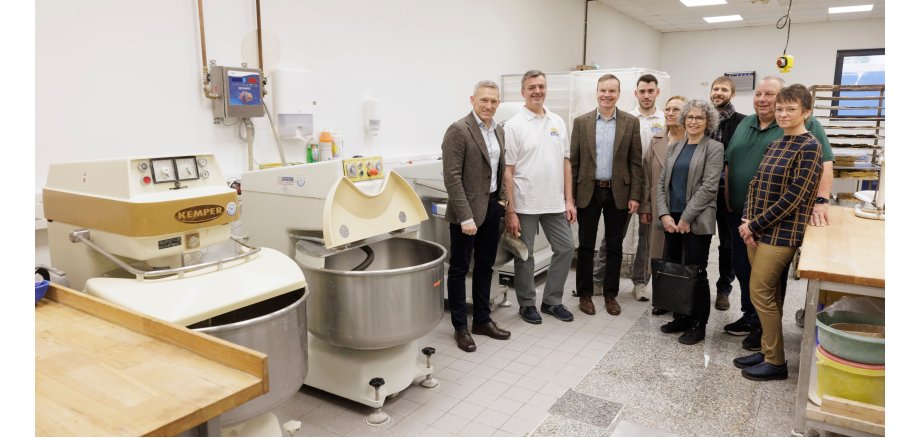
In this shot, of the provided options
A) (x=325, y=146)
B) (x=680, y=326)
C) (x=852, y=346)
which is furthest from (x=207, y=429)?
(x=680, y=326)

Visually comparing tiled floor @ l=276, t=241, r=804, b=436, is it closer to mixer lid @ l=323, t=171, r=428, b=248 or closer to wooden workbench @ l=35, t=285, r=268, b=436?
mixer lid @ l=323, t=171, r=428, b=248

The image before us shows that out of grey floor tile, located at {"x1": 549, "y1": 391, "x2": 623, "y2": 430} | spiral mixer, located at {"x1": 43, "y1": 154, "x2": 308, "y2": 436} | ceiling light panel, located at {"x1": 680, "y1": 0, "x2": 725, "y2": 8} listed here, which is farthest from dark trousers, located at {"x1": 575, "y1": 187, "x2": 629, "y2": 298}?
ceiling light panel, located at {"x1": 680, "y1": 0, "x2": 725, "y2": 8}

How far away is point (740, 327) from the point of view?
3391 millimetres

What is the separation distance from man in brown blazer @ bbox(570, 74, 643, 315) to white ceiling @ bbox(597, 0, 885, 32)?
458 centimetres

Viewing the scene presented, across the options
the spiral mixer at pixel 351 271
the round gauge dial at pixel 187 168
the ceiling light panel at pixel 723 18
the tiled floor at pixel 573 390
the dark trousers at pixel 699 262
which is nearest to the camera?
the round gauge dial at pixel 187 168

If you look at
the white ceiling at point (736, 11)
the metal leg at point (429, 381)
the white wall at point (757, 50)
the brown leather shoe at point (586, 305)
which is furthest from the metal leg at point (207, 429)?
the white wall at point (757, 50)

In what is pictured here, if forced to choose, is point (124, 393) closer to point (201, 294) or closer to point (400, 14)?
point (201, 294)

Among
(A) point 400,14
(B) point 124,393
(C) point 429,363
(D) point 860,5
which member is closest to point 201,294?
(B) point 124,393

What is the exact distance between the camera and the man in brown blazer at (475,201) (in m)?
3.03

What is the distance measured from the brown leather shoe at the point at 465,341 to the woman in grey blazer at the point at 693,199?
1.19 m

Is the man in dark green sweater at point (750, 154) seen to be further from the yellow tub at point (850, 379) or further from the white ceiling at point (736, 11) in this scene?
the white ceiling at point (736, 11)

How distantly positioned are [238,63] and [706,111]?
8.41 feet

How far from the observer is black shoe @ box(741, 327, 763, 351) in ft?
10.4

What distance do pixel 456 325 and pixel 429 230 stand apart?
2.51ft
